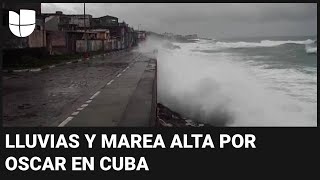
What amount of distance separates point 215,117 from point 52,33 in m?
30.1

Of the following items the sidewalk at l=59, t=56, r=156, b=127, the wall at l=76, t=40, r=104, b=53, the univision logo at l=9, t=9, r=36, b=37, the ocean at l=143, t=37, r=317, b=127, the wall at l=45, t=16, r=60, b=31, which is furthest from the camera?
the wall at l=45, t=16, r=60, b=31

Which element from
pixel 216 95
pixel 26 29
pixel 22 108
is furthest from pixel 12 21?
pixel 22 108

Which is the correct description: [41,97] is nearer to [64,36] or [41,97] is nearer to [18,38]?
[18,38]

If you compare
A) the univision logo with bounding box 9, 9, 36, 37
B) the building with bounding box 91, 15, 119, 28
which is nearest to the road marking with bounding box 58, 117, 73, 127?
the univision logo with bounding box 9, 9, 36, 37

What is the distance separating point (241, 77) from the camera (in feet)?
123

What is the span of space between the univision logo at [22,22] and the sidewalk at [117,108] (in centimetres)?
1605

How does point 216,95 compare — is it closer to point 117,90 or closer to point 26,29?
point 117,90

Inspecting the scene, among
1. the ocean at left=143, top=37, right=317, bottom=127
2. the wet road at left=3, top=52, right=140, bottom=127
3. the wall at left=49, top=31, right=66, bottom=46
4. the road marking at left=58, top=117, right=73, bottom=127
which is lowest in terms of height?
the ocean at left=143, top=37, right=317, bottom=127

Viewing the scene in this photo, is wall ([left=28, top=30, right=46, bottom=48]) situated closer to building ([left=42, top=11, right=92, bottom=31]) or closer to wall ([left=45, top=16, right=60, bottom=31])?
wall ([left=45, top=16, right=60, bottom=31])

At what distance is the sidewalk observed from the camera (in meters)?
10.5

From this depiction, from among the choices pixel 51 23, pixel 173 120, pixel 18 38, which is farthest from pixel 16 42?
pixel 51 23

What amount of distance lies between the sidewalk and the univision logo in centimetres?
1605

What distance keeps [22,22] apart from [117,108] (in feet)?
86.9

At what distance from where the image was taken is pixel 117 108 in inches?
493
